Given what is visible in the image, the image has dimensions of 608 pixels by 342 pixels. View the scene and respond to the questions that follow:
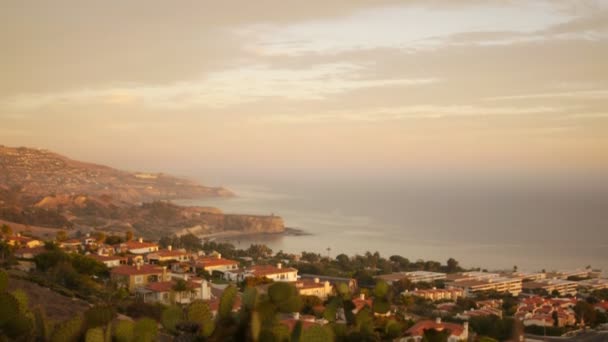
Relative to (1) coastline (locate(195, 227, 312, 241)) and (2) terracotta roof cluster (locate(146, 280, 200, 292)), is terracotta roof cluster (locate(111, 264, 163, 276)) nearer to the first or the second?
(2) terracotta roof cluster (locate(146, 280, 200, 292))

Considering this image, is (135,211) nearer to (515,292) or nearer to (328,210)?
(328,210)

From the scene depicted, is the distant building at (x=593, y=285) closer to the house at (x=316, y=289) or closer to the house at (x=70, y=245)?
the house at (x=316, y=289)

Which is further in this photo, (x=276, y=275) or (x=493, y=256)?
(x=493, y=256)

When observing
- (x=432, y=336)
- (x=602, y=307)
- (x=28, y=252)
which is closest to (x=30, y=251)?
(x=28, y=252)

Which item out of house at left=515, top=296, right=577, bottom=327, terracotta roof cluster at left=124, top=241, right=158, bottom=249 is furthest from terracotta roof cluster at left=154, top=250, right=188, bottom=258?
house at left=515, top=296, right=577, bottom=327

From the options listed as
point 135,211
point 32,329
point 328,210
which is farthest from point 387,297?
point 328,210

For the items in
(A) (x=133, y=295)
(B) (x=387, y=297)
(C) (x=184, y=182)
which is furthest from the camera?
Result: (C) (x=184, y=182)
